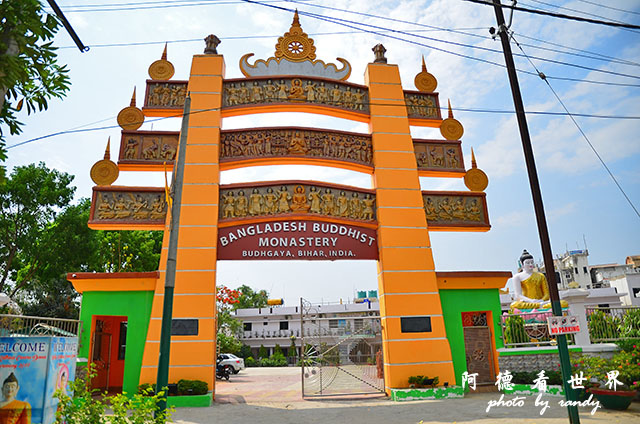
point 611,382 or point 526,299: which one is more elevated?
point 526,299

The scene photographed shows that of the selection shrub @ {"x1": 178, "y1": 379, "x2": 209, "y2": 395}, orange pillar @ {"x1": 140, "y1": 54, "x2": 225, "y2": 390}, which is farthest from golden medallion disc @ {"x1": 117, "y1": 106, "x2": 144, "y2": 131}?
shrub @ {"x1": 178, "y1": 379, "x2": 209, "y2": 395}

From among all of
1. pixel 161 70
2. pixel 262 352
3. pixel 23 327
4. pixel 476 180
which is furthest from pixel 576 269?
pixel 23 327

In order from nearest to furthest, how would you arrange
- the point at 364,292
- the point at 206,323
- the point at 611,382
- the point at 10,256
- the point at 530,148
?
the point at 530,148 < the point at 611,382 < the point at 206,323 < the point at 10,256 < the point at 364,292

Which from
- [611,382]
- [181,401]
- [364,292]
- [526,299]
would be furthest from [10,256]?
[364,292]

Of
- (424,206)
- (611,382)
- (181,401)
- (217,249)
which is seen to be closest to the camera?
(611,382)

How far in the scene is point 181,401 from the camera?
11164 millimetres

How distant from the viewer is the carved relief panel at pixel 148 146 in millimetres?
13961

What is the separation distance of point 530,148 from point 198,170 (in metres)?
9.55

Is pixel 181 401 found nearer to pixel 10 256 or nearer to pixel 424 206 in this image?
pixel 424 206

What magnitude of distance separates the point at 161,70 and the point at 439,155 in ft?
34.3

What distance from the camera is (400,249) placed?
13.6 m

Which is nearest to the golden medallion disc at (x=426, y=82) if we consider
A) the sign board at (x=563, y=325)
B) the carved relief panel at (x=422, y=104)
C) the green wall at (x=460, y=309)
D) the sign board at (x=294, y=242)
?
the carved relief panel at (x=422, y=104)

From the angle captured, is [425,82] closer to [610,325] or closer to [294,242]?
[294,242]

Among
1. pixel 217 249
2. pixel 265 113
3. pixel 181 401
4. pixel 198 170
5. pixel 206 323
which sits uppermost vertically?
pixel 265 113
